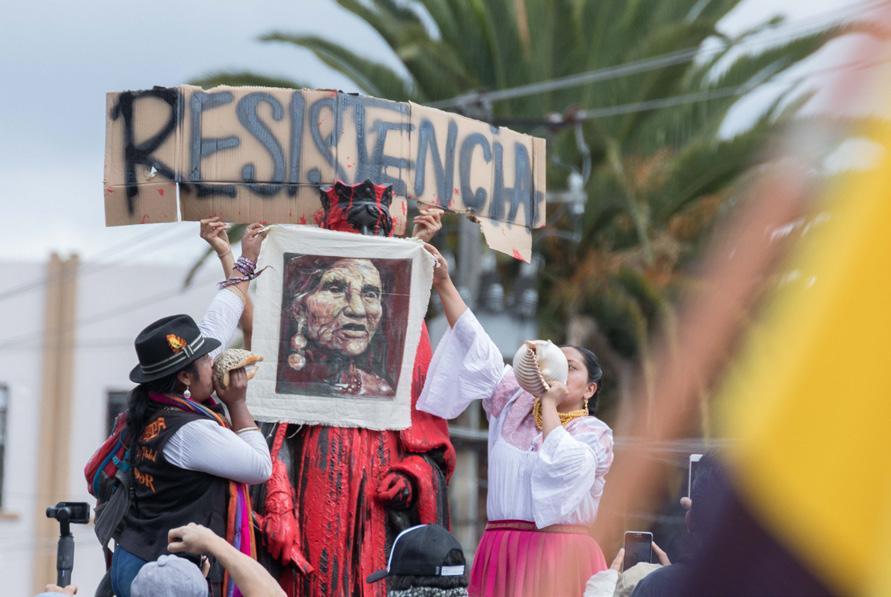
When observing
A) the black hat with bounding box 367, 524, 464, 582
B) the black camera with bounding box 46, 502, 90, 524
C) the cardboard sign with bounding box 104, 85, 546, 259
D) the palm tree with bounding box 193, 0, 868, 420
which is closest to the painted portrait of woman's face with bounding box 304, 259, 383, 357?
the cardboard sign with bounding box 104, 85, 546, 259

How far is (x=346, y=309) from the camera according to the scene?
4.95m

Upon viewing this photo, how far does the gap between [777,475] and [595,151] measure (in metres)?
13.7

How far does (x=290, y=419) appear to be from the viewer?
4855 mm

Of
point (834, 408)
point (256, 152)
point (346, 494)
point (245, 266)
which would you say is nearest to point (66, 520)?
point (346, 494)

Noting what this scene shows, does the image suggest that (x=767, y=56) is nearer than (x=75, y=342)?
Yes

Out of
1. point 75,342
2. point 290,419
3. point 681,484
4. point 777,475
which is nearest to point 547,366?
point 290,419

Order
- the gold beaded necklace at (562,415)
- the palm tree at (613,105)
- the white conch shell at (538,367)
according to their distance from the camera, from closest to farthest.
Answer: the white conch shell at (538,367), the gold beaded necklace at (562,415), the palm tree at (613,105)

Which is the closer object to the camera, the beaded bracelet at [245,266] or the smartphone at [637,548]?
the smartphone at [637,548]

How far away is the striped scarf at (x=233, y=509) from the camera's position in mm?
4219

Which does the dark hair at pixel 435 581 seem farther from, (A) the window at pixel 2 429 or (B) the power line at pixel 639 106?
(A) the window at pixel 2 429

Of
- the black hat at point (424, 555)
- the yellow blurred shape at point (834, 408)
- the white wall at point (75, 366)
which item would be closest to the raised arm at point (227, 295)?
the black hat at point (424, 555)

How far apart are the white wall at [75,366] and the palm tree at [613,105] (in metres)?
7.15

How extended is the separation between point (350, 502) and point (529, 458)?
1.99ft

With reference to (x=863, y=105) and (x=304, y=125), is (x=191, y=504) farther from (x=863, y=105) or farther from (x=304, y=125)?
(x=863, y=105)
